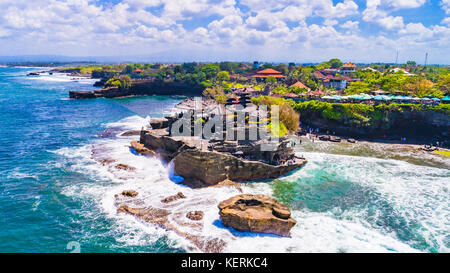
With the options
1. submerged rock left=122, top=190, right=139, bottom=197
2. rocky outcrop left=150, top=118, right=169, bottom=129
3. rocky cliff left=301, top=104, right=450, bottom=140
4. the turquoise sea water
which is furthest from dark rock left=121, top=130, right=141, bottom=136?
rocky cliff left=301, top=104, right=450, bottom=140

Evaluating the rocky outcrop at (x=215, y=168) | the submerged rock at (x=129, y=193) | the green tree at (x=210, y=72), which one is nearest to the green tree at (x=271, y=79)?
the green tree at (x=210, y=72)

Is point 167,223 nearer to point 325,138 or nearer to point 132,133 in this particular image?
point 132,133

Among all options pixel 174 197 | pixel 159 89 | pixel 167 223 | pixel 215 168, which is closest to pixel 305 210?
pixel 215 168

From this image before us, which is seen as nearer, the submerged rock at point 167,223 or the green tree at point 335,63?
the submerged rock at point 167,223

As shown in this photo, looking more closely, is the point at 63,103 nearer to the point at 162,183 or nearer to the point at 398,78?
the point at 162,183

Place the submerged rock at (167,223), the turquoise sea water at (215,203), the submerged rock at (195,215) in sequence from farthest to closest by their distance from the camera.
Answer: the submerged rock at (195,215) → the turquoise sea water at (215,203) → the submerged rock at (167,223)

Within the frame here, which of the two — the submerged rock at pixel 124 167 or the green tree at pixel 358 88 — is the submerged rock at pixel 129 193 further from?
the green tree at pixel 358 88

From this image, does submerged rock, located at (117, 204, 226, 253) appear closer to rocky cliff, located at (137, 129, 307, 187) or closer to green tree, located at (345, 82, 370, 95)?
rocky cliff, located at (137, 129, 307, 187)
